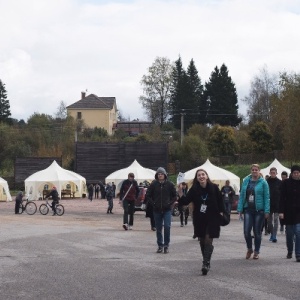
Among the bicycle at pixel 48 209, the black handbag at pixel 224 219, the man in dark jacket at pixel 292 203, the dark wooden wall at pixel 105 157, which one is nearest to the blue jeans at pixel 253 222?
the man in dark jacket at pixel 292 203

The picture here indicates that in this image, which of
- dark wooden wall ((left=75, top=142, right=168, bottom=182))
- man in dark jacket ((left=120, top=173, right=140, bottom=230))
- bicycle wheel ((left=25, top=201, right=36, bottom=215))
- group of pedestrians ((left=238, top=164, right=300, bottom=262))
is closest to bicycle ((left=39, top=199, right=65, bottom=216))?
bicycle wheel ((left=25, top=201, right=36, bottom=215))

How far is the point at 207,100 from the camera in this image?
105688mm

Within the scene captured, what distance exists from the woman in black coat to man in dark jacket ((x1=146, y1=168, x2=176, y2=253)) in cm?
333

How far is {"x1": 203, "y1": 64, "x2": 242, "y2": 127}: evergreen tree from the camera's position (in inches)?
4072

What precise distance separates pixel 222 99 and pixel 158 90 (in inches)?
353

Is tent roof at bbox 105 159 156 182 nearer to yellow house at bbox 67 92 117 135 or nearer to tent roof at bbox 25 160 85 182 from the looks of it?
tent roof at bbox 25 160 85 182

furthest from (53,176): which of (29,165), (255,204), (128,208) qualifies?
(255,204)

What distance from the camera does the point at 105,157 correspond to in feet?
236

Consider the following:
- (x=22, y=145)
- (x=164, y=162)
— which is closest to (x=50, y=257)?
(x=164, y=162)

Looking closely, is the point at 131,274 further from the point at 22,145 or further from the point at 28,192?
the point at 22,145

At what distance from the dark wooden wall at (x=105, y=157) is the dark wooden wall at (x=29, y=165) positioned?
10.2ft

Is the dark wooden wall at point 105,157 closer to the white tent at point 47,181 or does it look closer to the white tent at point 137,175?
the white tent at point 137,175

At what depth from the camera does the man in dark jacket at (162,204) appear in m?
15.5

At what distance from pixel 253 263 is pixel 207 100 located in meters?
93.1
